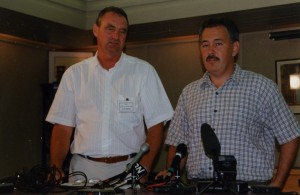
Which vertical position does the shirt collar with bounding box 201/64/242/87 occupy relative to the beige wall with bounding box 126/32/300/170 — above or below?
below

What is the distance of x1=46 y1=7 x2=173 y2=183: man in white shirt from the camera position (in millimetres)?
2729

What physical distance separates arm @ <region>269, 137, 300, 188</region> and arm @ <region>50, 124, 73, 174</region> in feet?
3.84

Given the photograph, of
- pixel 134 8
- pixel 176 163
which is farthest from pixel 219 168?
pixel 134 8

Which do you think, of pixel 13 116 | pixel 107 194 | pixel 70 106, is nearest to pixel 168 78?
pixel 13 116

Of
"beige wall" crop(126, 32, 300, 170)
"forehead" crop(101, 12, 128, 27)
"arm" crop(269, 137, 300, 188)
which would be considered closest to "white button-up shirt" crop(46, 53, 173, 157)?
"forehead" crop(101, 12, 128, 27)

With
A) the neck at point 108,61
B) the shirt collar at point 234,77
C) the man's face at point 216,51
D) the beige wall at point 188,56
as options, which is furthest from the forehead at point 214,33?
the beige wall at point 188,56

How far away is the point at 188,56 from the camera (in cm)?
666

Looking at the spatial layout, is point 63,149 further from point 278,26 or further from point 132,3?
point 278,26

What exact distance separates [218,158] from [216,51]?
0.91 m

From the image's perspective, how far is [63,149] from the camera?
9.15 ft

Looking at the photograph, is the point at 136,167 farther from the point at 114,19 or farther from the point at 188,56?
the point at 188,56

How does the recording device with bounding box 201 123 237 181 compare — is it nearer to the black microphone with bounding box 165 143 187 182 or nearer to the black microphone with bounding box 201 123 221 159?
the black microphone with bounding box 201 123 221 159

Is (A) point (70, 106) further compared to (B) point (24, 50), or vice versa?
(B) point (24, 50)

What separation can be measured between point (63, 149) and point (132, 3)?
2.96 meters
